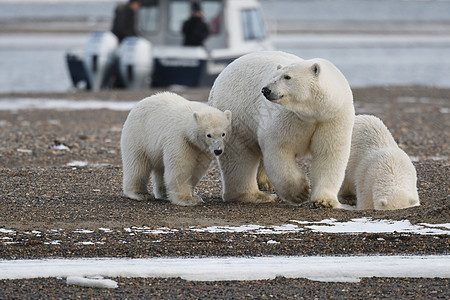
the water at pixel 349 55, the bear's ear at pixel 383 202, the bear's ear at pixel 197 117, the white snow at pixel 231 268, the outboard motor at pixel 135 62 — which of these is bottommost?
the water at pixel 349 55

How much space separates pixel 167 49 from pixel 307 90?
13.5 metres

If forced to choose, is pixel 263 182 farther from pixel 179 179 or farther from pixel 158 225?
pixel 158 225

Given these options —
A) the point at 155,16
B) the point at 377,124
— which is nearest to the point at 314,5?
the point at 155,16

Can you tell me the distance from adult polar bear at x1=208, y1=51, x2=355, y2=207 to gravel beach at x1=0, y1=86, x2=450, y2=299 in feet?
0.66

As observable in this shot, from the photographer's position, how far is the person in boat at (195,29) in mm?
18469

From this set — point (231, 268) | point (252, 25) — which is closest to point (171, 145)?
point (231, 268)

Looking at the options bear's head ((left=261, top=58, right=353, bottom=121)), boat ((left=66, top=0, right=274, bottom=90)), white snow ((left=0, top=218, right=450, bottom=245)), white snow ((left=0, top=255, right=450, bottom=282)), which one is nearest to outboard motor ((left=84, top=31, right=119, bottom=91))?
boat ((left=66, top=0, right=274, bottom=90))

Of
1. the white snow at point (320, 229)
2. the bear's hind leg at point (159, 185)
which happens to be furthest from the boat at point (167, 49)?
→ the white snow at point (320, 229)

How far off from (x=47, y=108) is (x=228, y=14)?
5.81 meters

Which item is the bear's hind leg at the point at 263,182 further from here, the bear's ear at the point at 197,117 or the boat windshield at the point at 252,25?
the boat windshield at the point at 252,25

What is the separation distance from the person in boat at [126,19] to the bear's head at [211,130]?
1324 cm

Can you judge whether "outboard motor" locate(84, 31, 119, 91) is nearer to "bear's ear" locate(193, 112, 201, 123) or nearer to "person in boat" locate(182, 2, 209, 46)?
"person in boat" locate(182, 2, 209, 46)

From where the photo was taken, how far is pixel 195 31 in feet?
Result: 61.4

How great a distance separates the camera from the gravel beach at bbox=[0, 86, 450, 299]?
4.39m
